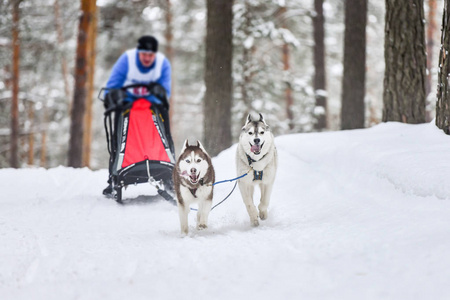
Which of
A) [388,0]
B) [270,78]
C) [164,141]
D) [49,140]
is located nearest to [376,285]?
[164,141]

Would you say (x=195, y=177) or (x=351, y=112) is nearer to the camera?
(x=195, y=177)

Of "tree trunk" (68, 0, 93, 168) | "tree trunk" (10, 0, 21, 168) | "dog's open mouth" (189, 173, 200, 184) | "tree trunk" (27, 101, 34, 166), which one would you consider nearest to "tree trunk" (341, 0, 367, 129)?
"dog's open mouth" (189, 173, 200, 184)

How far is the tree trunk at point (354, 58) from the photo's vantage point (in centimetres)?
953

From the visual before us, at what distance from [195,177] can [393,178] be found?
7.24 ft

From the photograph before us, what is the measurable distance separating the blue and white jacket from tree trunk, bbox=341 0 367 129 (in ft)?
16.2

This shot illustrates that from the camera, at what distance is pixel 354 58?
9.53m

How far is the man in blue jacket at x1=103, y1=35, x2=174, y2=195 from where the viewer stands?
19.8 feet

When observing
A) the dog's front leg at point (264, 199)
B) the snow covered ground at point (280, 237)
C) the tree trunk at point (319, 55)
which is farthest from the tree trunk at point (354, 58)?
the dog's front leg at point (264, 199)

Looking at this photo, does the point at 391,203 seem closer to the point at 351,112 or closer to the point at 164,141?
the point at 164,141

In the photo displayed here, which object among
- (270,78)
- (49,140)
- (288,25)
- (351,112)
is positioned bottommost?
(49,140)

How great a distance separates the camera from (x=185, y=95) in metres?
26.9

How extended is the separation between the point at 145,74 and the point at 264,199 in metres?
2.68

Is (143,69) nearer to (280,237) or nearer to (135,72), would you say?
(135,72)

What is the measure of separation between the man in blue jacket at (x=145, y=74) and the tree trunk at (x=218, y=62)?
7.71ft
